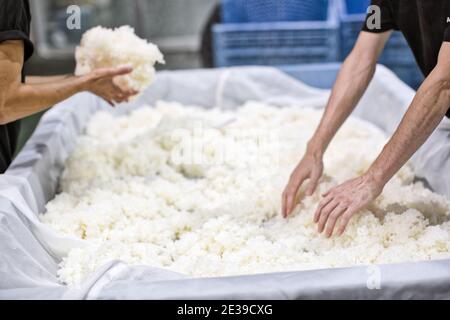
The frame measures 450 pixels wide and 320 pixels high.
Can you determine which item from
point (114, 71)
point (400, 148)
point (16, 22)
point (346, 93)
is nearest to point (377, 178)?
point (400, 148)

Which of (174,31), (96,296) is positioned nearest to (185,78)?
(96,296)

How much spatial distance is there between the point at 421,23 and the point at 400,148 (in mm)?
396

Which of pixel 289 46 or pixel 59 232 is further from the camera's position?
pixel 289 46

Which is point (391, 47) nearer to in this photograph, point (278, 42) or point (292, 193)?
point (278, 42)

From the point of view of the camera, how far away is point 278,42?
126 inches

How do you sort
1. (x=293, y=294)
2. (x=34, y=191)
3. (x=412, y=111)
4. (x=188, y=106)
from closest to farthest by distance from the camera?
(x=293, y=294), (x=412, y=111), (x=34, y=191), (x=188, y=106)

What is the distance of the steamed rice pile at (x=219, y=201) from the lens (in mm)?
1379

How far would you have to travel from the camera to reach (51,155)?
1947mm

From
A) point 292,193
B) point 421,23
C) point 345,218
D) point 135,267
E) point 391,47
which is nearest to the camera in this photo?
point 135,267

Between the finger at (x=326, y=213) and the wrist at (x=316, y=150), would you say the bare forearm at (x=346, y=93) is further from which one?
the finger at (x=326, y=213)

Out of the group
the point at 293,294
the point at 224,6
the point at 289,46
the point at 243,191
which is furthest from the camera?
the point at 224,6

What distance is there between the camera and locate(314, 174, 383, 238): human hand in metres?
1.37

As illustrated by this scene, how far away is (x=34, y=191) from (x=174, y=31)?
3.92 metres

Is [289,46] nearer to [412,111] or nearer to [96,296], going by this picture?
[412,111]
